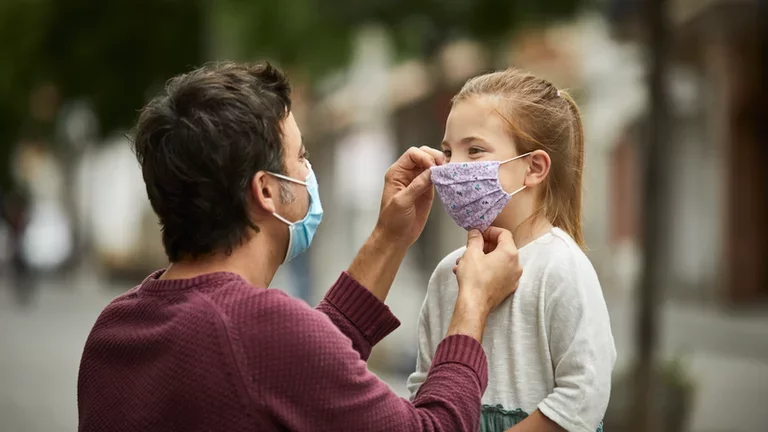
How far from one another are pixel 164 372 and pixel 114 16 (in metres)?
14.7

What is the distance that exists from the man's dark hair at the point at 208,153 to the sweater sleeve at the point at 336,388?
0.85ft

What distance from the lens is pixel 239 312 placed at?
234 centimetres

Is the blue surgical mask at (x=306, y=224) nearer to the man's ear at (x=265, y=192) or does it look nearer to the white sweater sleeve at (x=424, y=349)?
the man's ear at (x=265, y=192)

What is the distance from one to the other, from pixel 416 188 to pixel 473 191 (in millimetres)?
248

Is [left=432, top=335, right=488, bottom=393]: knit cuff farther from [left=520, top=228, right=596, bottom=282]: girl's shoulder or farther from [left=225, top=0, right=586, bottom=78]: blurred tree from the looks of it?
[left=225, top=0, right=586, bottom=78]: blurred tree

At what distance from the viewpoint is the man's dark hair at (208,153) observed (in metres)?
2.41

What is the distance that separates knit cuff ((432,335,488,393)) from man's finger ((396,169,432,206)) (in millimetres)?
454

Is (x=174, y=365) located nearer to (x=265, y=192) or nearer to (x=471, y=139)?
(x=265, y=192)

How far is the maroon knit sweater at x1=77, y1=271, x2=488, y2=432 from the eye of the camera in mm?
2297

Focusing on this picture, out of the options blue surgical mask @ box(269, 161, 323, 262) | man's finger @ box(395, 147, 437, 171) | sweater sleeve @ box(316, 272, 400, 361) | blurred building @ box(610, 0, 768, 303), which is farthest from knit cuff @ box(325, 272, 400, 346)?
blurred building @ box(610, 0, 768, 303)

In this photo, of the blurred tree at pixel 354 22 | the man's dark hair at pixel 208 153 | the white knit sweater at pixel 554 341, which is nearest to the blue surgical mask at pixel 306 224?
the man's dark hair at pixel 208 153

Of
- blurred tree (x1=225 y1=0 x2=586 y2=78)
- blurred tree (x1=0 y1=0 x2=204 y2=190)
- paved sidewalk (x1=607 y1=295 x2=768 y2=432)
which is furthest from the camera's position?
blurred tree (x1=0 y1=0 x2=204 y2=190)

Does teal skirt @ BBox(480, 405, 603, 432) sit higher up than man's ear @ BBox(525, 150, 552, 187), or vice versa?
man's ear @ BBox(525, 150, 552, 187)

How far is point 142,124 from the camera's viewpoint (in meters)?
2.52
